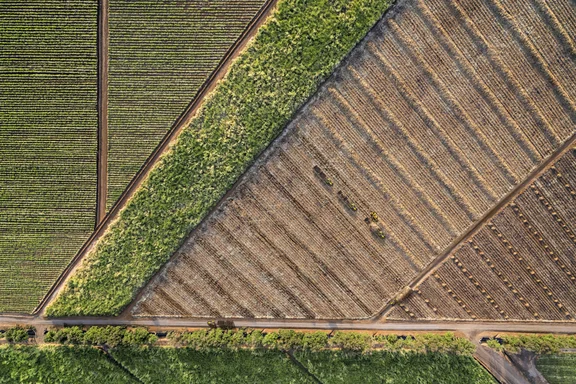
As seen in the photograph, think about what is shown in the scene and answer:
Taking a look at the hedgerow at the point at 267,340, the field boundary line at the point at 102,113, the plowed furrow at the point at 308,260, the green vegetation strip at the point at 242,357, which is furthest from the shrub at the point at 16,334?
the plowed furrow at the point at 308,260

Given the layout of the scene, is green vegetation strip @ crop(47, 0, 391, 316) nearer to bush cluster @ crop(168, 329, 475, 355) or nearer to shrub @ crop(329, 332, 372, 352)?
bush cluster @ crop(168, 329, 475, 355)

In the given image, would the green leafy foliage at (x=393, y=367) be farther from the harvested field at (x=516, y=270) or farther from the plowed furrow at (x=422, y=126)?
the plowed furrow at (x=422, y=126)

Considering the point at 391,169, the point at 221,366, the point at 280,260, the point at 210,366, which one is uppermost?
the point at 280,260

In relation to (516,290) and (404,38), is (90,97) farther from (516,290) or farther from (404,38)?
(516,290)

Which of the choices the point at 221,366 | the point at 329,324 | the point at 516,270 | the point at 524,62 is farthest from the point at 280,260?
the point at 524,62

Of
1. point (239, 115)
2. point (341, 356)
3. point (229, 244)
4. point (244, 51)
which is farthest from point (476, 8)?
point (341, 356)

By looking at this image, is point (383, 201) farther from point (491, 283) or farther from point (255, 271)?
point (255, 271)
